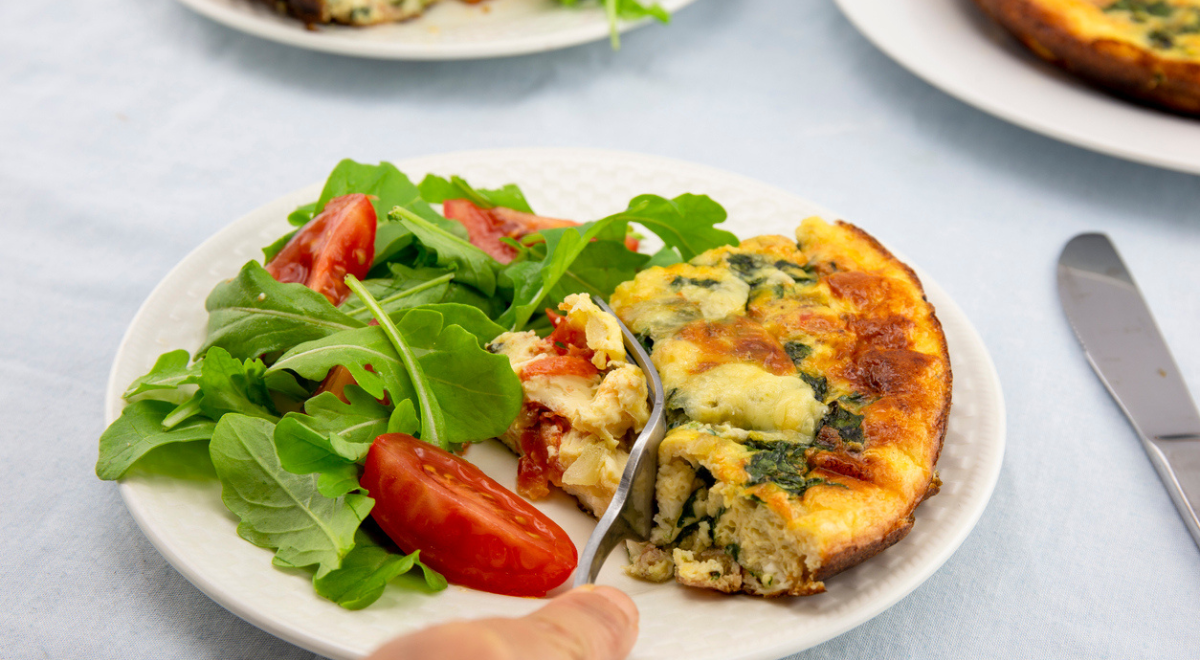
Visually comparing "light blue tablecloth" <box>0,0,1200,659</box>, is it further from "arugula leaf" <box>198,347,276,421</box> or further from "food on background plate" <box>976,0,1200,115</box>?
"arugula leaf" <box>198,347,276,421</box>

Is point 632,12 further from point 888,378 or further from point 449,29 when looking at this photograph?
point 888,378

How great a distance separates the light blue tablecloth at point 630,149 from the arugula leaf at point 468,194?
3.24 ft

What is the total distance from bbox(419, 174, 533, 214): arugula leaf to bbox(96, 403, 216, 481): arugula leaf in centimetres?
123

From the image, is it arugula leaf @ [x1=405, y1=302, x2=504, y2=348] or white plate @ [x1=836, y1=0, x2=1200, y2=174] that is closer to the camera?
arugula leaf @ [x1=405, y1=302, x2=504, y2=348]

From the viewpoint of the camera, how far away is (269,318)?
2.56m

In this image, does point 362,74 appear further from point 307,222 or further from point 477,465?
point 477,465

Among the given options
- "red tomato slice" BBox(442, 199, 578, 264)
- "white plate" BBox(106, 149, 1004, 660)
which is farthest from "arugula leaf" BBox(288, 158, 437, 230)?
"white plate" BBox(106, 149, 1004, 660)

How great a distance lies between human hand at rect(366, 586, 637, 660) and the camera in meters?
1.22

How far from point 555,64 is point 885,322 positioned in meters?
2.80

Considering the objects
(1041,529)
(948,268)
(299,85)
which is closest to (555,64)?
(299,85)

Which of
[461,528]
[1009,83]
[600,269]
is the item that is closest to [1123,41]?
[1009,83]

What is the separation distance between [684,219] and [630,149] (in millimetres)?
1377

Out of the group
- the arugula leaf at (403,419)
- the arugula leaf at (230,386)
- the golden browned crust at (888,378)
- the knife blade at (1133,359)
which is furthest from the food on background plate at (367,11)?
the arugula leaf at (403,419)

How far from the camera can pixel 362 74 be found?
4.57 m
